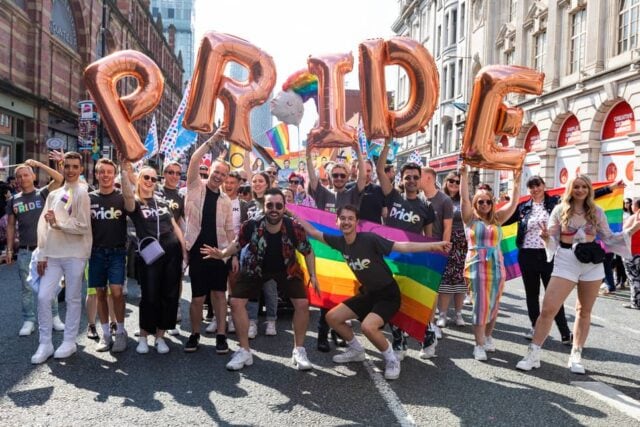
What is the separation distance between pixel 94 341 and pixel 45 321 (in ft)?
2.40

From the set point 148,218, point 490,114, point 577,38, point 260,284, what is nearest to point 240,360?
point 260,284

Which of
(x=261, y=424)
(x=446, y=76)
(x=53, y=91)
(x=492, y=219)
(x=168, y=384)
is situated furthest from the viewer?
(x=446, y=76)

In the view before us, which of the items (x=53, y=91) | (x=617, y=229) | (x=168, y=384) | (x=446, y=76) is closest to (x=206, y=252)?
(x=168, y=384)

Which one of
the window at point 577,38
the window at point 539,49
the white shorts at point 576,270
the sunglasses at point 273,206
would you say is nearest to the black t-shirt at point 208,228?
the sunglasses at point 273,206

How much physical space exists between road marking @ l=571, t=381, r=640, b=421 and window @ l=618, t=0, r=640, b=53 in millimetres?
17106

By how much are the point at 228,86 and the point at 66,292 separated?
2.56 metres

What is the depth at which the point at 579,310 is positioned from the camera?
5012 mm

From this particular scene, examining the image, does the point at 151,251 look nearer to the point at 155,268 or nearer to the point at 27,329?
the point at 155,268

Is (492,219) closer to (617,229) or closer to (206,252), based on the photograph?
(617,229)

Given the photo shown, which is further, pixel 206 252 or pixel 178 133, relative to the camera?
pixel 178 133

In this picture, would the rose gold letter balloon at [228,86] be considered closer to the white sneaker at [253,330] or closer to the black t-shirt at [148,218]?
the black t-shirt at [148,218]

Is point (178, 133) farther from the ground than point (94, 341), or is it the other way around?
point (178, 133)

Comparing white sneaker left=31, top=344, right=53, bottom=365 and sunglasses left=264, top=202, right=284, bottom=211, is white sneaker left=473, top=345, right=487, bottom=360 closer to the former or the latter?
sunglasses left=264, top=202, right=284, bottom=211

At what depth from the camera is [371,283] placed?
4848mm
